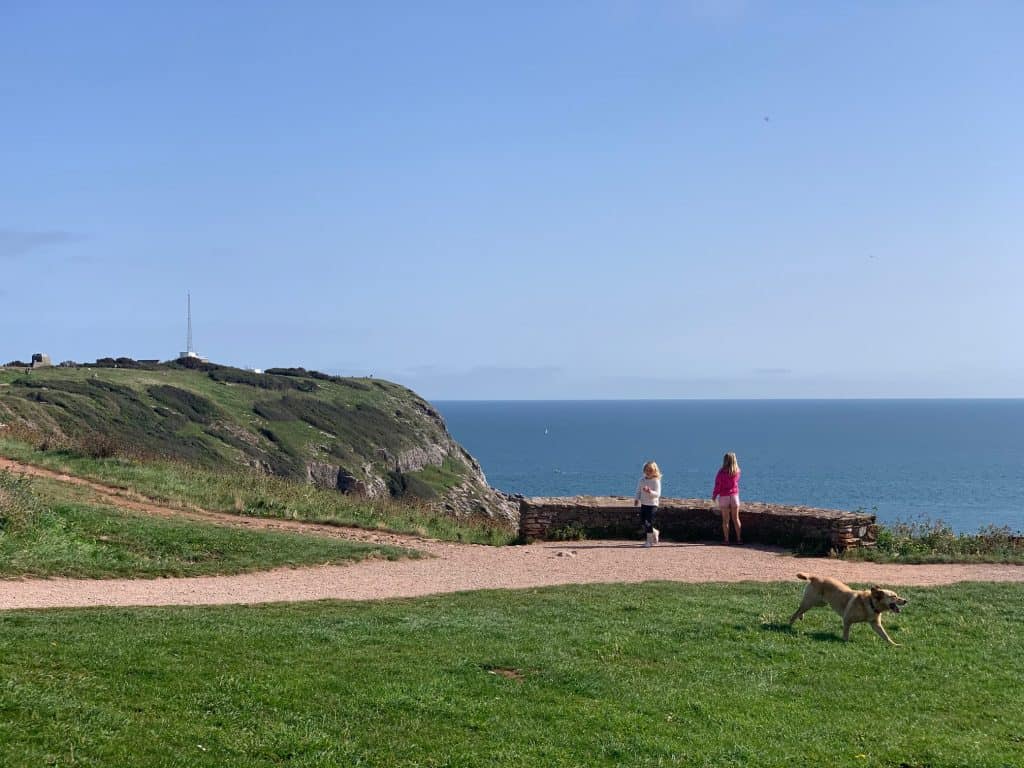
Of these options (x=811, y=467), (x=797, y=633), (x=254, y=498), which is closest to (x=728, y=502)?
(x=797, y=633)

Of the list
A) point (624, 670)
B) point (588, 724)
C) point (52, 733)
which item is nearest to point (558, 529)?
point (624, 670)

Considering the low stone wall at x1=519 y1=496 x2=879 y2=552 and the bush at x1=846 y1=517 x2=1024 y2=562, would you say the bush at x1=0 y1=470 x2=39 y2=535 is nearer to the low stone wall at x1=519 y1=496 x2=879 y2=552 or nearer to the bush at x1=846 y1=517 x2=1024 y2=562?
the low stone wall at x1=519 y1=496 x2=879 y2=552

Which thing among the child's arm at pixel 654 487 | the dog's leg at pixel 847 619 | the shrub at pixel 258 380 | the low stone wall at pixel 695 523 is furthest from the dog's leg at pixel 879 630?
the shrub at pixel 258 380

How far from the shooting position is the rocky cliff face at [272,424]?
1658 inches

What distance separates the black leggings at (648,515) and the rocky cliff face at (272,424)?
49.9 ft

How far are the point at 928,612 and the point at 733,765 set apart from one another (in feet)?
19.8

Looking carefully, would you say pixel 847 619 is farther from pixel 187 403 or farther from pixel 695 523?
pixel 187 403

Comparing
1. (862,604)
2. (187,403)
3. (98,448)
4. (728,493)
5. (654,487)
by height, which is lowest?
(862,604)

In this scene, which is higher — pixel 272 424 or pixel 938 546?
pixel 272 424

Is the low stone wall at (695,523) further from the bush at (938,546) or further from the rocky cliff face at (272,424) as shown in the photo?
the rocky cliff face at (272,424)

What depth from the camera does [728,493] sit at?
61.5 feet

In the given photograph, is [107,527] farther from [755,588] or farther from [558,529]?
[755,588]

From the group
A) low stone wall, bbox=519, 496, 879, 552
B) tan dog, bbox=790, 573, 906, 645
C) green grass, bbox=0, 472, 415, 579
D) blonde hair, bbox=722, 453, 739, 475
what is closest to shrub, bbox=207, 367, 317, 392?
low stone wall, bbox=519, 496, 879, 552

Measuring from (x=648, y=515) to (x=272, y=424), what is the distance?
1610 inches
